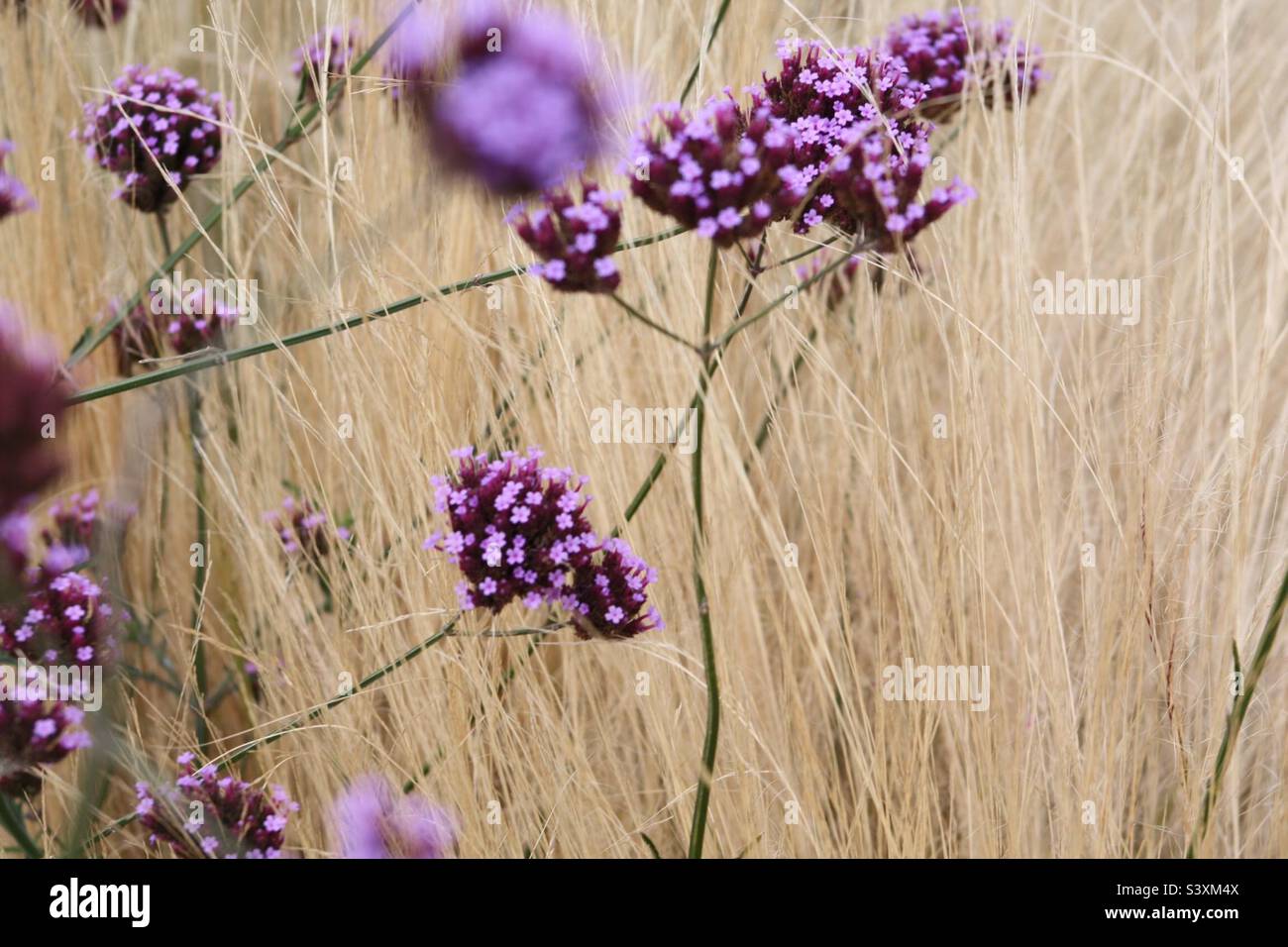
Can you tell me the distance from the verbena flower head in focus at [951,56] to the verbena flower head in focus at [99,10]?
909mm

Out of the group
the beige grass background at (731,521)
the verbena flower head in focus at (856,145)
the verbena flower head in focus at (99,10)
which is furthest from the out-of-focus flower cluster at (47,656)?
the verbena flower head in focus at (99,10)

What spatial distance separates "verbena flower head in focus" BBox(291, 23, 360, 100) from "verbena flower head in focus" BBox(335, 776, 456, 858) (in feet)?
2.16

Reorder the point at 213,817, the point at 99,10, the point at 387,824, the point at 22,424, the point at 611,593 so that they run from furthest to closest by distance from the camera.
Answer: the point at 99,10 → the point at 387,824 → the point at 213,817 → the point at 611,593 → the point at 22,424

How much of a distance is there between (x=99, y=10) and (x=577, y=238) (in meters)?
1.03

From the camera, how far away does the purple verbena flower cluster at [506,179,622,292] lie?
2.28ft

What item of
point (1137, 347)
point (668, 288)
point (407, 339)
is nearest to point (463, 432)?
point (407, 339)

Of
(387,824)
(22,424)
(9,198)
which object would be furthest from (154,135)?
(22,424)

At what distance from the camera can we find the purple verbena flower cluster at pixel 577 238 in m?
0.70

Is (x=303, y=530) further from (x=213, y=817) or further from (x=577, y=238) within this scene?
(x=577, y=238)

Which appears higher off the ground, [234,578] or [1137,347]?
[1137,347]

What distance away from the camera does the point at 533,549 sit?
757 millimetres
